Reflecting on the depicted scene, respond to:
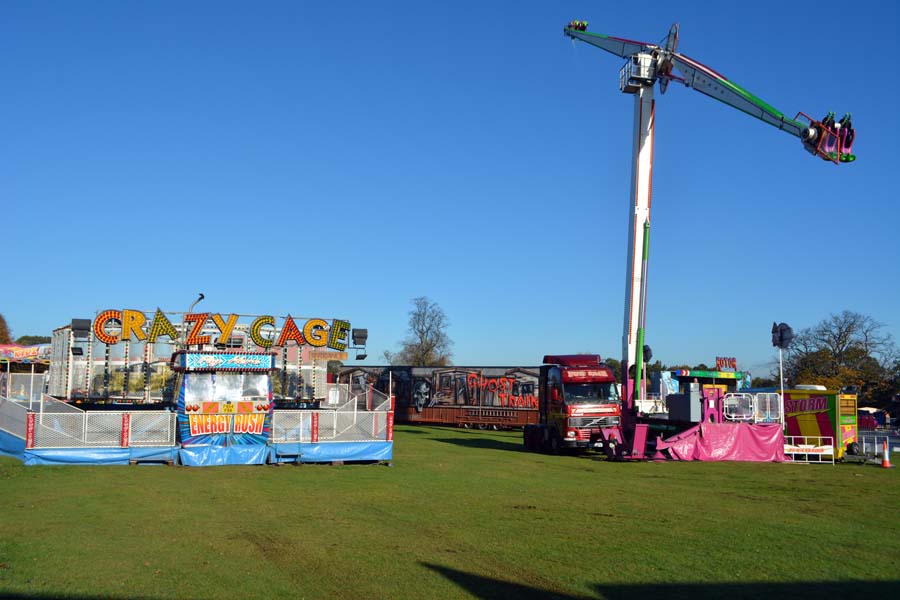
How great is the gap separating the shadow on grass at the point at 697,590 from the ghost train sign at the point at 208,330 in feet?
84.7

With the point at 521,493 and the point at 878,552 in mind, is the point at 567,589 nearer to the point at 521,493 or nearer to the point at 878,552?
the point at 878,552

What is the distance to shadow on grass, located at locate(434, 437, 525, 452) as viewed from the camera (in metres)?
30.4

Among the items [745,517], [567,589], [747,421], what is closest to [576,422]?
[747,421]

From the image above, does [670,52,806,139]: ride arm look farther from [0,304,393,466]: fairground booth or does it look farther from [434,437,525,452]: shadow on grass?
[0,304,393,466]: fairground booth

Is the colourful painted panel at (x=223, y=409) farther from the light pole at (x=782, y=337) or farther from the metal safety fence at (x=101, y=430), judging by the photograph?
the light pole at (x=782, y=337)

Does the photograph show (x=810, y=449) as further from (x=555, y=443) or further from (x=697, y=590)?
(x=697, y=590)

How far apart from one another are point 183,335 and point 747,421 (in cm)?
2273

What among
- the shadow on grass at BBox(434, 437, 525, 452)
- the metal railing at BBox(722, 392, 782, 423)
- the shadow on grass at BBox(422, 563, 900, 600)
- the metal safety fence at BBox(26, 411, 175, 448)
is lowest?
the shadow on grass at BBox(434, 437, 525, 452)

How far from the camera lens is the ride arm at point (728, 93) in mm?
33719

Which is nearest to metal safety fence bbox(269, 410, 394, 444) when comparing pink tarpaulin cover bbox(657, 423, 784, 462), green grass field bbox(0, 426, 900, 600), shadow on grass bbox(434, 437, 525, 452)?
green grass field bbox(0, 426, 900, 600)

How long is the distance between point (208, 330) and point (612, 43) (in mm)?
21882

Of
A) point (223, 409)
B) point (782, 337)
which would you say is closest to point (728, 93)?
point (782, 337)

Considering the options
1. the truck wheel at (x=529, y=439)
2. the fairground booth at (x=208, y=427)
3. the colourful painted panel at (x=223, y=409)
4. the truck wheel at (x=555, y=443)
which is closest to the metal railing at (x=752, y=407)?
the truck wheel at (x=555, y=443)

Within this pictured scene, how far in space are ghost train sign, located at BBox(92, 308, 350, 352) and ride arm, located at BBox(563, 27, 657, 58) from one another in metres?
16.7
